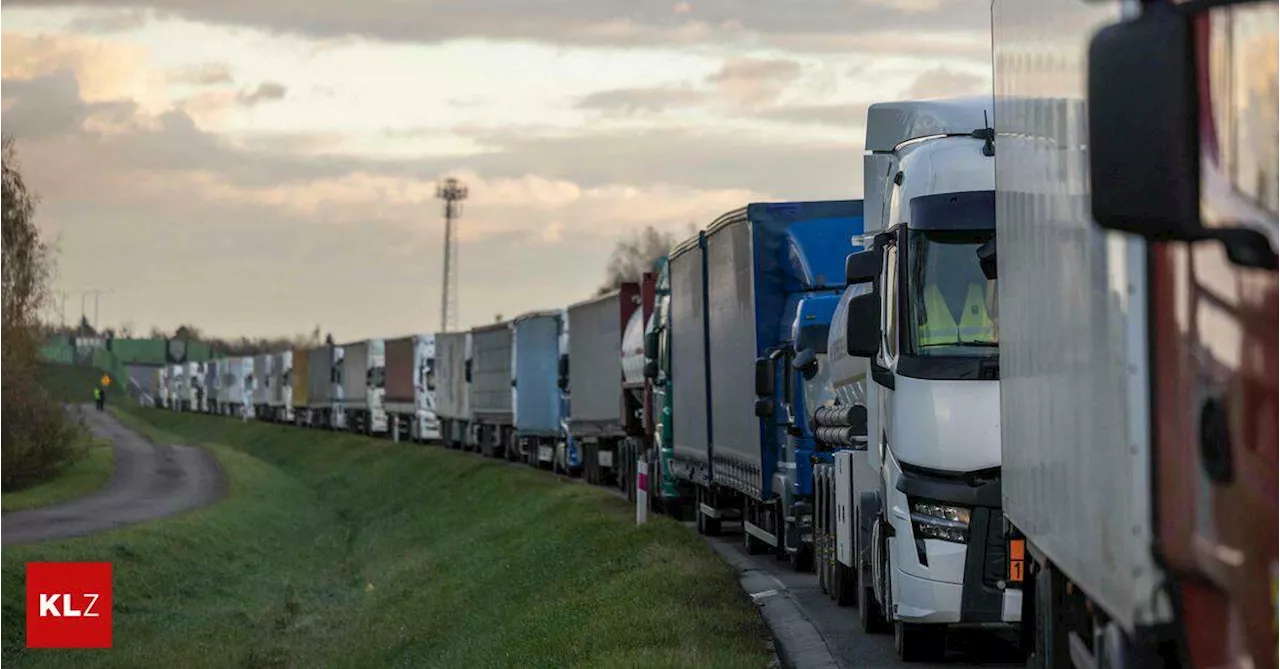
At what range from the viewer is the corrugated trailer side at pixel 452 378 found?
208 feet

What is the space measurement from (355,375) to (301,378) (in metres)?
18.9

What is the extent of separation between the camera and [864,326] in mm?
12695

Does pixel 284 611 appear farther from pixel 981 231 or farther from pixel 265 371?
pixel 265 371

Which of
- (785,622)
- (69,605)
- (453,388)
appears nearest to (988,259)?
(785,622)

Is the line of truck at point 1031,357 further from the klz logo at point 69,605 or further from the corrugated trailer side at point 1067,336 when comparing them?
the klz logo at point 69,605

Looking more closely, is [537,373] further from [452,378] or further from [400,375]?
[400,375]

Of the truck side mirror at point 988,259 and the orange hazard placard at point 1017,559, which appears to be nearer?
the orange hazard placard at point 1017,559

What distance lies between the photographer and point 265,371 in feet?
384

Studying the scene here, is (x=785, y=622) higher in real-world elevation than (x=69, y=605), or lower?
higher

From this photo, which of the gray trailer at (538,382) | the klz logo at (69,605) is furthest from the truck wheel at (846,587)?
the gray trailer at (538,382)

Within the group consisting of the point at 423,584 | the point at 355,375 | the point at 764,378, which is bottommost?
the point at 423,584

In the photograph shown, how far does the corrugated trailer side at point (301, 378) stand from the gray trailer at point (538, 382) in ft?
160

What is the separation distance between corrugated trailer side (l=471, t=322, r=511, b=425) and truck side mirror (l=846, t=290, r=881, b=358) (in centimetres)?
4086

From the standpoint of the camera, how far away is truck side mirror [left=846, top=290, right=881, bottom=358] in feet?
41.4
